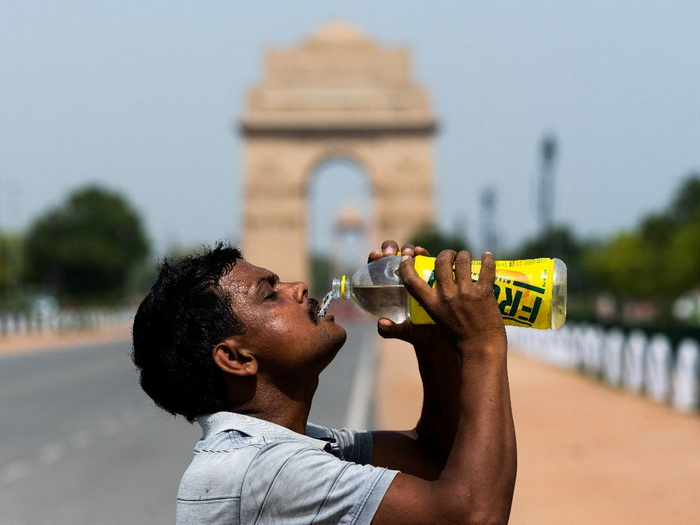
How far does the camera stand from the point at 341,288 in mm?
2916

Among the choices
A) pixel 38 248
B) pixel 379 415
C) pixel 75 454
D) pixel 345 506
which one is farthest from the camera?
pixel 38 248

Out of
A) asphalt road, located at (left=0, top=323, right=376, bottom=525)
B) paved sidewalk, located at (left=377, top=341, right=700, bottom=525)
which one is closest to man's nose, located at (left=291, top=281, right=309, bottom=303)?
asphalt road, located at (left=0, top=323, right=376, bottom=525)

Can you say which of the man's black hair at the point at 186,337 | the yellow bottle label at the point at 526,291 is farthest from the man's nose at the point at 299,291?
the yellow bottle label at the point at 526,291

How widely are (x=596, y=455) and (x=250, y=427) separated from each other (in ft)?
28.0

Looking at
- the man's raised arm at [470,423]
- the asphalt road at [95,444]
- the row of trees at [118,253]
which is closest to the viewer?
the man's raised arm at [470,423]

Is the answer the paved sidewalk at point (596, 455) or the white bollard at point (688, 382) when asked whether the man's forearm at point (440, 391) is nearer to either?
the paved sidewalk at point (596, 455)

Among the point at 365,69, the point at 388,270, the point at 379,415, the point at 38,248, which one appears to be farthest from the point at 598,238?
the point at 388,270

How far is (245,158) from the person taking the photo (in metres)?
80.9

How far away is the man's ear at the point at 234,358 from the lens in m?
2.38

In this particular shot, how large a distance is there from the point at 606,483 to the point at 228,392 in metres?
6.83

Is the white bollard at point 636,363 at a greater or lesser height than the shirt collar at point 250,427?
lesser

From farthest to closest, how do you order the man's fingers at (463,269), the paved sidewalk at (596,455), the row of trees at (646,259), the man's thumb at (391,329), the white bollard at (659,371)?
the row of trees at (646,259)
the white bollard at (659,371)
the paved sidewalk at (596,455)
the man's thumb at (391,329)
the man's fingers at (463,269)

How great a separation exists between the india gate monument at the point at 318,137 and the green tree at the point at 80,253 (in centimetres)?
840

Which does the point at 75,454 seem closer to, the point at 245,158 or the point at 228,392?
the point at 228,392
